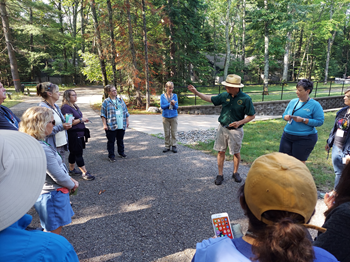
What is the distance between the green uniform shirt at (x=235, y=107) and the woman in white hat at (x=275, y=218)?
2.91 metres

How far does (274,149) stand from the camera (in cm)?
582

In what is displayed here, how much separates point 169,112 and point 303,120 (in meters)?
3.15

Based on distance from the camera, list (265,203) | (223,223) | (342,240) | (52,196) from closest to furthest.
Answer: (265,203), (342,240), (223,223), (52,196)

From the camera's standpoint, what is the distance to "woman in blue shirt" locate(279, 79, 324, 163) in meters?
3.43

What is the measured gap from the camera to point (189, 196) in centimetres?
367

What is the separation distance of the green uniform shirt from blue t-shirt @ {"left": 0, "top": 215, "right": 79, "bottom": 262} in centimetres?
336

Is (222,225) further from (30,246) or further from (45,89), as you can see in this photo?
(45,89)

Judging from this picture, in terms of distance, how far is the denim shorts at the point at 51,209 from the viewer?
Answer: 2191 mm

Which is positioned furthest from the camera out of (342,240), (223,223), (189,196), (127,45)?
(127,45)

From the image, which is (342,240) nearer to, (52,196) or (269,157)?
(269,157)

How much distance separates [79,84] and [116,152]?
32649 millimetres

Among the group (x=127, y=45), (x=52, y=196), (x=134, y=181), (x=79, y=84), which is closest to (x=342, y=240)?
(x=52, y=196)

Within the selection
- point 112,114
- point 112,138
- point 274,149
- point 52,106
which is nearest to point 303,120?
point 274,149

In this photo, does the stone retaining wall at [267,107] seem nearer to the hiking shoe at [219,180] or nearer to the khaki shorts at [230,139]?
the khaki shorts at [230,139]
